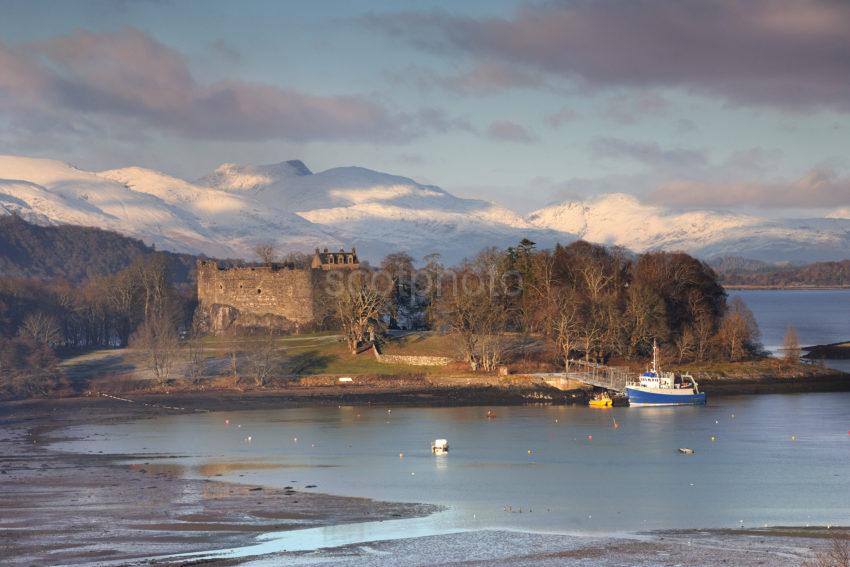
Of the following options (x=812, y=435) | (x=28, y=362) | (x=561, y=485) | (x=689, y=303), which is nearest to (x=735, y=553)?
(x=561, y=485)

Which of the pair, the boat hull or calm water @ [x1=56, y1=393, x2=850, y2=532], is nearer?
calm water @ [x1=56, y1=393, x2=850, y2=532]

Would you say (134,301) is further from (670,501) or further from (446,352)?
(670,501)

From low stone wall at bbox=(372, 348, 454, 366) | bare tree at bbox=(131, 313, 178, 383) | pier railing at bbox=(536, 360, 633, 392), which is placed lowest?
pier railing at bbox=(536, 360, 633, 392)

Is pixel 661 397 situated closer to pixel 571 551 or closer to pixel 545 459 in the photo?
pixel 545 459

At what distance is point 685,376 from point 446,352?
57.6 ft

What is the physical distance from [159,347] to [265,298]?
1737 cm

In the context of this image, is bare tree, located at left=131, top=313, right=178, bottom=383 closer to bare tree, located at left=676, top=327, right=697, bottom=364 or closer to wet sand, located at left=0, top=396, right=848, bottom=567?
wet sand, located at left=0, top=396, right=848, bottom=567

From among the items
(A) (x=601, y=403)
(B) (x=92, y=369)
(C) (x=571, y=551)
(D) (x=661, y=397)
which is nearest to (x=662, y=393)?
(D) (x=661, y=397)

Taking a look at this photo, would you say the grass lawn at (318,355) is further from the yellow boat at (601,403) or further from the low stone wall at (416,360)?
the yellow boat at (601,403)

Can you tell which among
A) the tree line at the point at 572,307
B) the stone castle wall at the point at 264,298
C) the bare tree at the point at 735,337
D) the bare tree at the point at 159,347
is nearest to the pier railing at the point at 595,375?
the tree line at the point at 572,307

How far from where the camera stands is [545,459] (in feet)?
187

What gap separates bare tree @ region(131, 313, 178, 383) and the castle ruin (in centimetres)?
1057

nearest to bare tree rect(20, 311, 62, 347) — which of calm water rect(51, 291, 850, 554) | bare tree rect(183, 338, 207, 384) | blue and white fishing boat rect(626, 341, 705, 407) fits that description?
bare tree rect(183, 338, 207, 384)

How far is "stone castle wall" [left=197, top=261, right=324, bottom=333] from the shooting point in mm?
107375
